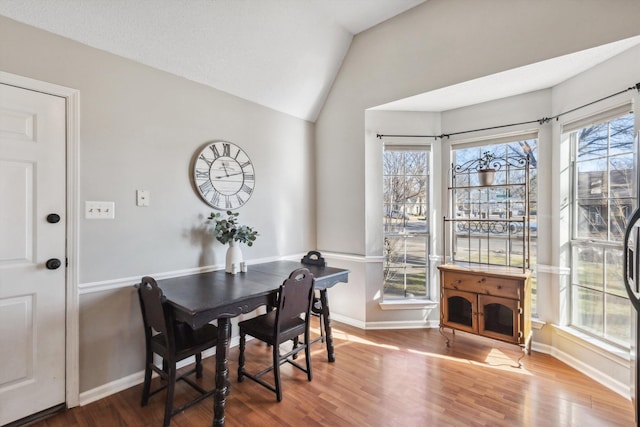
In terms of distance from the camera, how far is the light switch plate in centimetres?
223

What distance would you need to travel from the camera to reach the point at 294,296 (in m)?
2.07

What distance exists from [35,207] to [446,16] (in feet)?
11.0

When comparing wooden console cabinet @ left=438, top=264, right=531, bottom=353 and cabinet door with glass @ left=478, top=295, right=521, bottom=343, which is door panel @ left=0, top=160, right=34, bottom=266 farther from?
cabinet door with glass @ left=478, top=295, right=521, bottom=343

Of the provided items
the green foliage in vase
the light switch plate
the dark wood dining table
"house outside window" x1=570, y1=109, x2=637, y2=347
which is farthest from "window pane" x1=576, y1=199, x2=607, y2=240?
the light switch plate

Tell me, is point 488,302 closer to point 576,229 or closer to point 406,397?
point 576,229

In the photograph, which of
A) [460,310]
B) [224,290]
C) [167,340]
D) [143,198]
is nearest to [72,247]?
[143,198]

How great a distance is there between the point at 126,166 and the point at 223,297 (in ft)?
4.02

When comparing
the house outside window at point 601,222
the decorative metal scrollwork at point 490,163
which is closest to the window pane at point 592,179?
the house outside window at point 601,222

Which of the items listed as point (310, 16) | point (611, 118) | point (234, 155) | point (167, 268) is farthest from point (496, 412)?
point (310, 16)

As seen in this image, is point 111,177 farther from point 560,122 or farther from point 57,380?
point 560,122

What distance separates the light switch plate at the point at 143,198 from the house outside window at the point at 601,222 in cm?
348

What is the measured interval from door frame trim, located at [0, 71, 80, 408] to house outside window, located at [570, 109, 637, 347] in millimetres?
3764

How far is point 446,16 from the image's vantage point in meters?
2.54

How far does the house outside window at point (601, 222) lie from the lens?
2.20 metres
